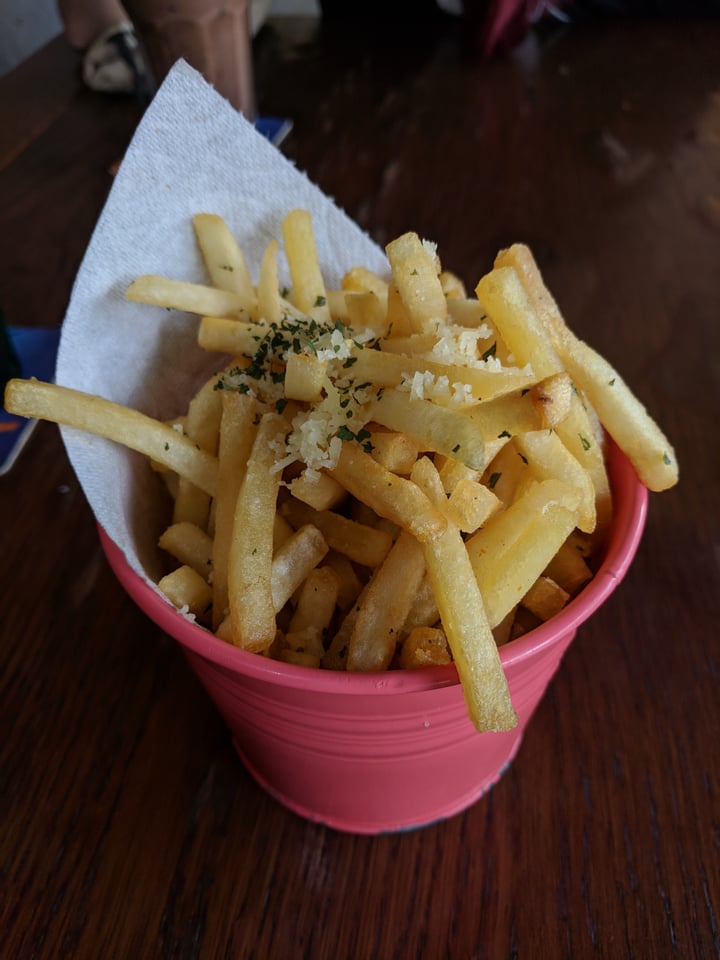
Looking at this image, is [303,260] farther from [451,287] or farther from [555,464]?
[555,464]

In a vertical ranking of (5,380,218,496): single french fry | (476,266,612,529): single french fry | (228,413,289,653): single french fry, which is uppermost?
(476,266,612,529): single french fry

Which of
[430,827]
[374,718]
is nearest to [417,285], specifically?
[374,718]

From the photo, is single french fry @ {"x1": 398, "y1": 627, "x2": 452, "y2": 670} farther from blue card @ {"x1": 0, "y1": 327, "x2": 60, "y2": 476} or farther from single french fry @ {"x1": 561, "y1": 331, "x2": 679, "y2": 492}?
blue card @ {"x1": 0, "y1": 327, "x2": 60, "y2": 476}

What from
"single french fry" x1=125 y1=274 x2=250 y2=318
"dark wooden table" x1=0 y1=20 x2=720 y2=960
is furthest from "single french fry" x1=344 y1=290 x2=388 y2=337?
"dark wooden table" x1=0 y1=20 x2=720 y2=960

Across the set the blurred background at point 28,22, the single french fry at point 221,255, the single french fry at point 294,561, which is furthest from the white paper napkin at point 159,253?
the blurred background at point 28,22

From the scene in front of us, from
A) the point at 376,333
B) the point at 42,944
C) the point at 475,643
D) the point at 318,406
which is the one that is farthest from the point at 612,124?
the point at 42,944

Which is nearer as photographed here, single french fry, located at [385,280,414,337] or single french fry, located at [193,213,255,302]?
single french fry, located at [385,280,414,337]
